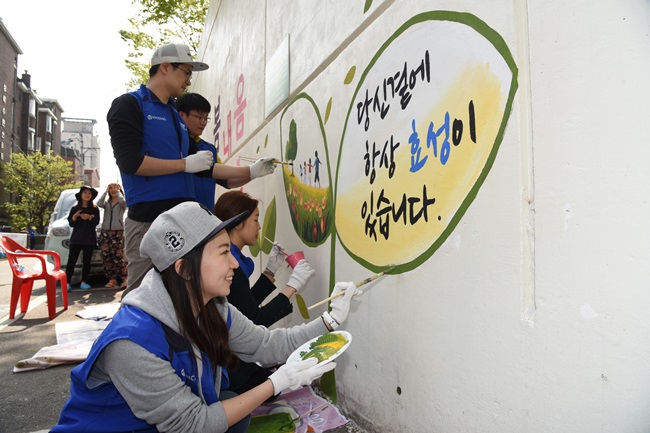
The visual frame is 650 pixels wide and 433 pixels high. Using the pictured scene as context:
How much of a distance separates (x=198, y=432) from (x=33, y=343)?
3197 mm

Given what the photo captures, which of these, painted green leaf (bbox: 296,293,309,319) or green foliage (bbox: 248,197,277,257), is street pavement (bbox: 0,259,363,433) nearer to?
painted green leaf (bbox: 296,293,309,319)

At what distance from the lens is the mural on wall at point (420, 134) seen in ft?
4.46

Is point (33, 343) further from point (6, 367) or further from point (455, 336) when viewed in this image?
point (455, 336)

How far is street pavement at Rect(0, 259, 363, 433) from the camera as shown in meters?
2.34

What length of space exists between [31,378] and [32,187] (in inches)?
1092

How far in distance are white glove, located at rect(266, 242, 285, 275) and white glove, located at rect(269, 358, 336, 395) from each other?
126 centimetres

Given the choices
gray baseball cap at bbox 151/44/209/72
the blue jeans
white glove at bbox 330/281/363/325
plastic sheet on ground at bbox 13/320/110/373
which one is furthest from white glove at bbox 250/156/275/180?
plastic sheet on ground at bbox 13/320/110/373

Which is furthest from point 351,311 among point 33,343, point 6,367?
point 33,343

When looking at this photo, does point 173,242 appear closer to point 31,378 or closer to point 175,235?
point 175,235

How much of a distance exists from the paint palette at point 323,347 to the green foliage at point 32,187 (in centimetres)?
2836

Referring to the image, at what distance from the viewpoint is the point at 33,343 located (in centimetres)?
377

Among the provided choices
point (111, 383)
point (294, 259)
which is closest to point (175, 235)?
point (111, 383)

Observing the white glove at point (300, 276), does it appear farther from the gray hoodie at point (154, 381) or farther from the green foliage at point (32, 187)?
the green foliage at point (32, 187)

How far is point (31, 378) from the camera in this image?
2.97m
